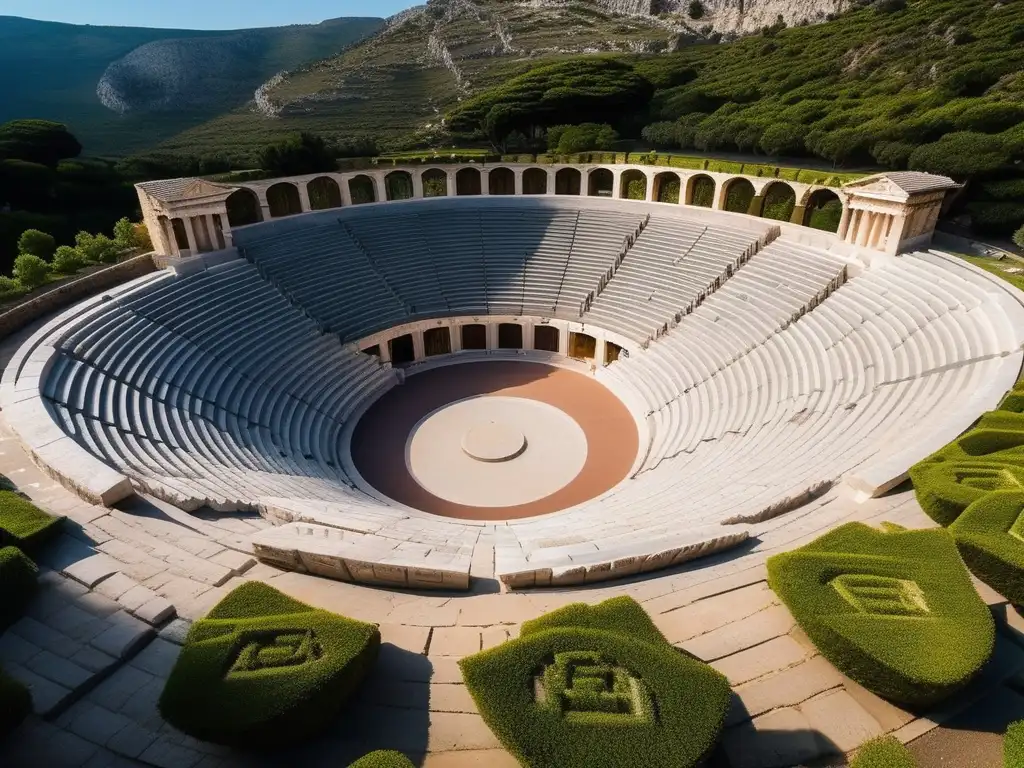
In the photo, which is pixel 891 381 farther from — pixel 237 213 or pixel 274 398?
pixel 237 213

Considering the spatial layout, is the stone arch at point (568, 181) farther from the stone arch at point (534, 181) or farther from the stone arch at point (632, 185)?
the stone arch at point (632, 185)

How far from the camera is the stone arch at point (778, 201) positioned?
27844 mm

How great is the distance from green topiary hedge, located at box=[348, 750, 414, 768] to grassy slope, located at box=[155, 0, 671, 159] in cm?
5362

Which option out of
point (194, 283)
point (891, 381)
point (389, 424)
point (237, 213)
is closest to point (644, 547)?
point (891, 381)

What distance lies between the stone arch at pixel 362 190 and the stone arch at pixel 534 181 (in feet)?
32.0

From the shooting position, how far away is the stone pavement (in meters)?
6.17

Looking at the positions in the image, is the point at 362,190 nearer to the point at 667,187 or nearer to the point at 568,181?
the point at 568,181

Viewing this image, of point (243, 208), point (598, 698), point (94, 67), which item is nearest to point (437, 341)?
point (243, 208)

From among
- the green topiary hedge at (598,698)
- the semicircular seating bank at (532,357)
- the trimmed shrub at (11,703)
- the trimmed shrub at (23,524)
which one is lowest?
the semicircular seating bank at (532,357)

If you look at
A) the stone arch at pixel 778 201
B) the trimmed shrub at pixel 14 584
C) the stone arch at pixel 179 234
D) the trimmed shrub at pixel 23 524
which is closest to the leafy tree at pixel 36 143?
the stone arch at pixel 179 234

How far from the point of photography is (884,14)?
49562 mm

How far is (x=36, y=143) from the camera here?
38.0 metres

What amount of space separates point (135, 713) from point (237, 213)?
31494 millimetres

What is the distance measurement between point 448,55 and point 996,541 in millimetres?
82156
